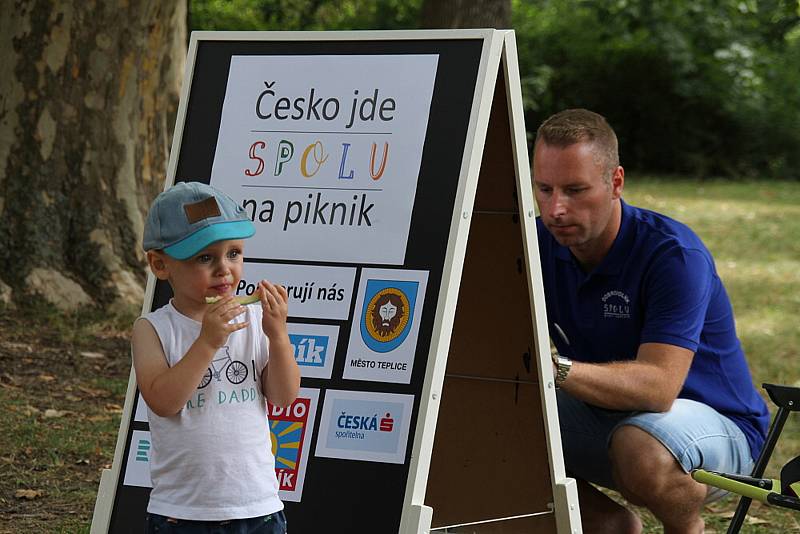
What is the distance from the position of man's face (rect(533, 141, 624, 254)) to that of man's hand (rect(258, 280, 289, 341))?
138cm

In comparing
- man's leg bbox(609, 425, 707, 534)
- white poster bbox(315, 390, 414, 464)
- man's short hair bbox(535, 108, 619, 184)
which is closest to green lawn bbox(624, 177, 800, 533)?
man's leg bbox(609, 425, 707, 534)

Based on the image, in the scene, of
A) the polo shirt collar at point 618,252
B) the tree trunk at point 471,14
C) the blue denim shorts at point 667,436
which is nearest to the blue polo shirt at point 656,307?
the polo shirt collar at point 618,252

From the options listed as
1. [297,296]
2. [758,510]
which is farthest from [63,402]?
[758,510]

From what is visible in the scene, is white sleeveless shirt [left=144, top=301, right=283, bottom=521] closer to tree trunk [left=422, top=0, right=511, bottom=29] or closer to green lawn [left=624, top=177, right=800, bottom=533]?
green lawn [left=624, top=177, right=800, bottom=533]

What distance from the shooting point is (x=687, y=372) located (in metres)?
4.03

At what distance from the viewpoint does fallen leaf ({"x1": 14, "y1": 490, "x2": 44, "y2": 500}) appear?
16.3 feet

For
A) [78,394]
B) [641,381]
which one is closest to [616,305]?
[641,381]

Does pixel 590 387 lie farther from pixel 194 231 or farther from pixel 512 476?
pixel 194 231

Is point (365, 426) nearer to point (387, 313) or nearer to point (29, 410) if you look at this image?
point (387, 313)

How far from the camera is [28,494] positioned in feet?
16.3

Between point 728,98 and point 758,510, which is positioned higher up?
point 728,98

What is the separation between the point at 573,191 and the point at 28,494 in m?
2.48

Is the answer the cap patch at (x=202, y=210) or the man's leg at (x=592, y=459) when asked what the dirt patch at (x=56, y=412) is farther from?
the cap patch at (x=202, y=210)

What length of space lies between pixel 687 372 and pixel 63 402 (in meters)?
3.43
